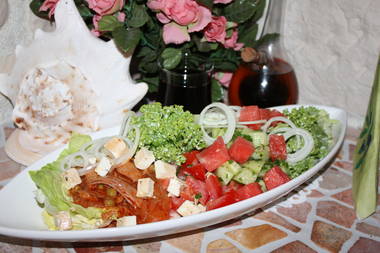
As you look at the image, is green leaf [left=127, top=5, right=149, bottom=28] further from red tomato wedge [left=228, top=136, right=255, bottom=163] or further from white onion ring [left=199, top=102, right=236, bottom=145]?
red tomato wedge [left=228, top=136, right=255, bottom=163]

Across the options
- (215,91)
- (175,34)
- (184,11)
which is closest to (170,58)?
(175,34)

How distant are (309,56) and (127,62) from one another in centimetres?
87

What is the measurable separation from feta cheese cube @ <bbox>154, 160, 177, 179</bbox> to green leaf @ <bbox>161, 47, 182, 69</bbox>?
554 millimetres

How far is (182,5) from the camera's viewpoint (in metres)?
1.48

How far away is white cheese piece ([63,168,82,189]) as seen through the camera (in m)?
1.18

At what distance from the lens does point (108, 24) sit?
5.01 ft

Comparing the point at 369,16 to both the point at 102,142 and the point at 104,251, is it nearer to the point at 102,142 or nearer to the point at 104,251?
the point at 102,142

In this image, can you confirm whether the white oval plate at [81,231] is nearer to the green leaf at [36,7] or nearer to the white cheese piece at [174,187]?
the white cheese piece at [174,187]

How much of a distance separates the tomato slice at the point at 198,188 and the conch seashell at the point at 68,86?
0.48 metres

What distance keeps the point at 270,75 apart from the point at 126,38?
620mm

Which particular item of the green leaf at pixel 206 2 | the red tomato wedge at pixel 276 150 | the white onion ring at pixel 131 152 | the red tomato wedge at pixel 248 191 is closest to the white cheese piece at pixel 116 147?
the white onion ring at pixel 131 152

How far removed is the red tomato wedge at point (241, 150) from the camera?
1.26 m

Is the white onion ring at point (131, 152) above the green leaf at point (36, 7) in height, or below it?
below

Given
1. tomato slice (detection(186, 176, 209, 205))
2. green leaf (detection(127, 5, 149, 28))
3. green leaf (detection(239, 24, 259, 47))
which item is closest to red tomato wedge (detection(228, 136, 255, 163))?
tomato slice (detection(186, 176, 209, 205))
